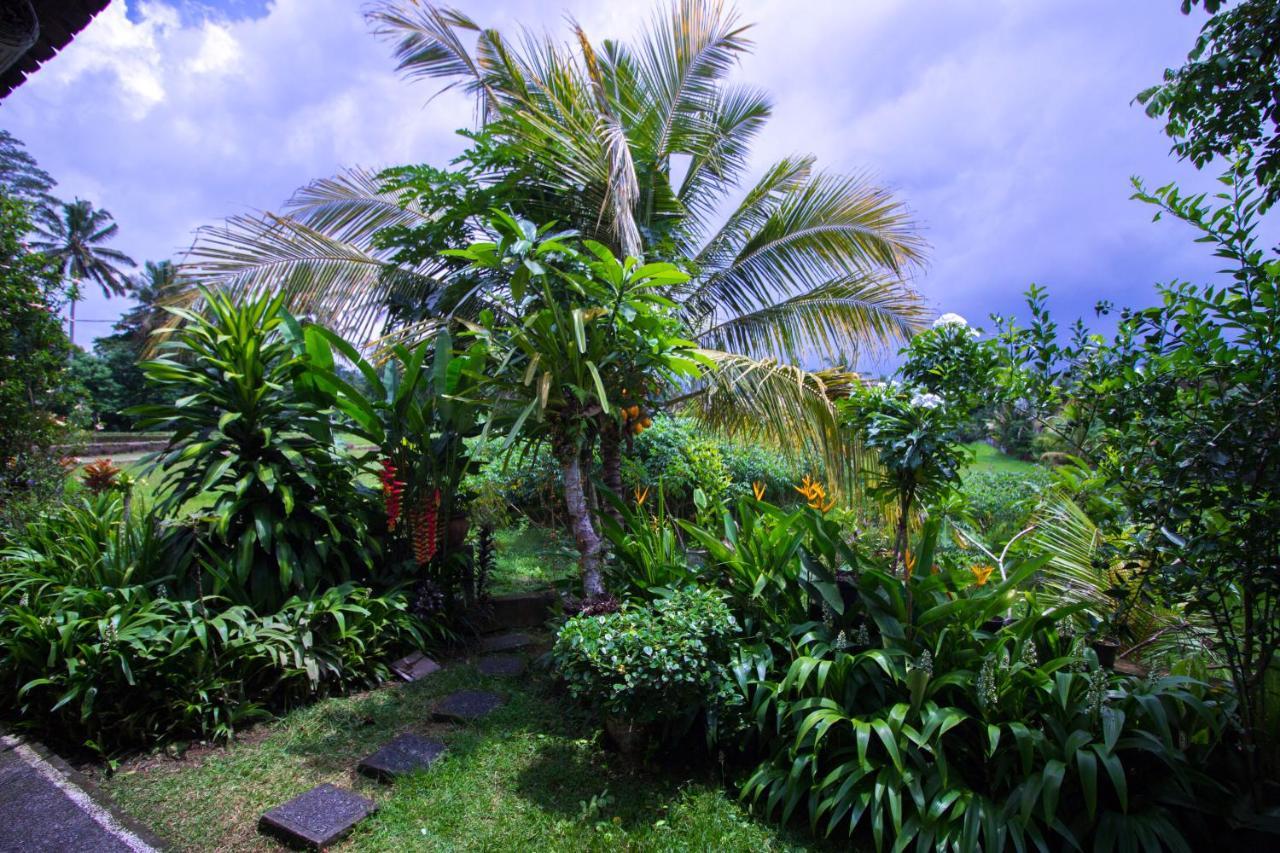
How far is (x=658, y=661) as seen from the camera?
2.54 metres

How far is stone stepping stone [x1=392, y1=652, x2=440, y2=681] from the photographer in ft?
12.2

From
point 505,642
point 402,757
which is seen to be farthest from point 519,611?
point 402,757

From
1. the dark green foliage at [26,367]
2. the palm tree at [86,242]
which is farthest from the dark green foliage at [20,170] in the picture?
the dark green foliage at [26,367]

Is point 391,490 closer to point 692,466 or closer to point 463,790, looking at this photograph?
point 463,790

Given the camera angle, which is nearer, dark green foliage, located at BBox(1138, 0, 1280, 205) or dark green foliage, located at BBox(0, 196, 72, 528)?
dark green foliage, located at BBox(1138, 0, 1280, 205)

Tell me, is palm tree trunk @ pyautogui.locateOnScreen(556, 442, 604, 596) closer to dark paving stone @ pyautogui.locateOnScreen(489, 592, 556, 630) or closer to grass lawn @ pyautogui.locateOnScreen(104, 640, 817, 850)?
grass lawn @ pyautogui.locateOnScreen(104, 640, 817, 850)

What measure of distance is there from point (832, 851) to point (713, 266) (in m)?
4.67

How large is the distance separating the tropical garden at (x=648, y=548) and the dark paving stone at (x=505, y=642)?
0.14 m

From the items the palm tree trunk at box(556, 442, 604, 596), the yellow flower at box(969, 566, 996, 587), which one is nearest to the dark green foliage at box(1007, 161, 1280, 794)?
the yellow flower at box(969, 566, 996, 587)

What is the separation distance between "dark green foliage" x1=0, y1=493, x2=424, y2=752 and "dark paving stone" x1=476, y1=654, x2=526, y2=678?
0.41m

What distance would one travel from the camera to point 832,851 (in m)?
2.34

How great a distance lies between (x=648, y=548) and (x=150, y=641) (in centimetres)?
238

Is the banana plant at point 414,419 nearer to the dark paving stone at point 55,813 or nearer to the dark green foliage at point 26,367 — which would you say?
the dark paving stone at point 55,813

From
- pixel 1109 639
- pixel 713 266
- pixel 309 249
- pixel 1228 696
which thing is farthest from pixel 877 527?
pixel 309 249
